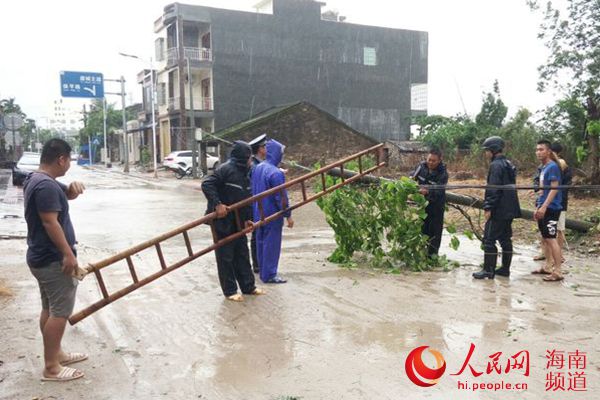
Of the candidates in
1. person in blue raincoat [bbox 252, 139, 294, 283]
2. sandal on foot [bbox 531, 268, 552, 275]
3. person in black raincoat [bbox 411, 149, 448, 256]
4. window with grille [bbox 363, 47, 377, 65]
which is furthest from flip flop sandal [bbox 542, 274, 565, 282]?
window with grille [bbox 363, 47, 377, 65]

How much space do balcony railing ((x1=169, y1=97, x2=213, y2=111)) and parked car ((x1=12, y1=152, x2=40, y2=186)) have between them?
562 inches

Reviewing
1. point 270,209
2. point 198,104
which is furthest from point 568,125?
point 198,104

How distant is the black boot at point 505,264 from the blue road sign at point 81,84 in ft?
111

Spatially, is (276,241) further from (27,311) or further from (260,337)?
(27,311)

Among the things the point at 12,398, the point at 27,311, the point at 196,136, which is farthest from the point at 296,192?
the point at 12,398

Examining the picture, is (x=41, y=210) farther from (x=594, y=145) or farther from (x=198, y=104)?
(x=198, y=104)

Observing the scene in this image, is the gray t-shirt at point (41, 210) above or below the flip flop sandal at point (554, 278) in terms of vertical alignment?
above

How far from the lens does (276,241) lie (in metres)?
6.41

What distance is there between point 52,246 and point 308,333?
2.21 m

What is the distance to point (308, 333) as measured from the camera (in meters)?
4.79

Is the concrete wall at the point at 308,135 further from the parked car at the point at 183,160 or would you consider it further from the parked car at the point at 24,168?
the parked car at the point at 24,168

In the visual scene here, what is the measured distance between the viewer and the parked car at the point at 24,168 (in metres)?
21.0

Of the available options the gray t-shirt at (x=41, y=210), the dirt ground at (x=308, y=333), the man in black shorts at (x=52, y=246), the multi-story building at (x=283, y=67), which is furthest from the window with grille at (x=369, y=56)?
the gray t-shirt at (x=41, y=210)

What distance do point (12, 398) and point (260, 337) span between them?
6.22 ft
